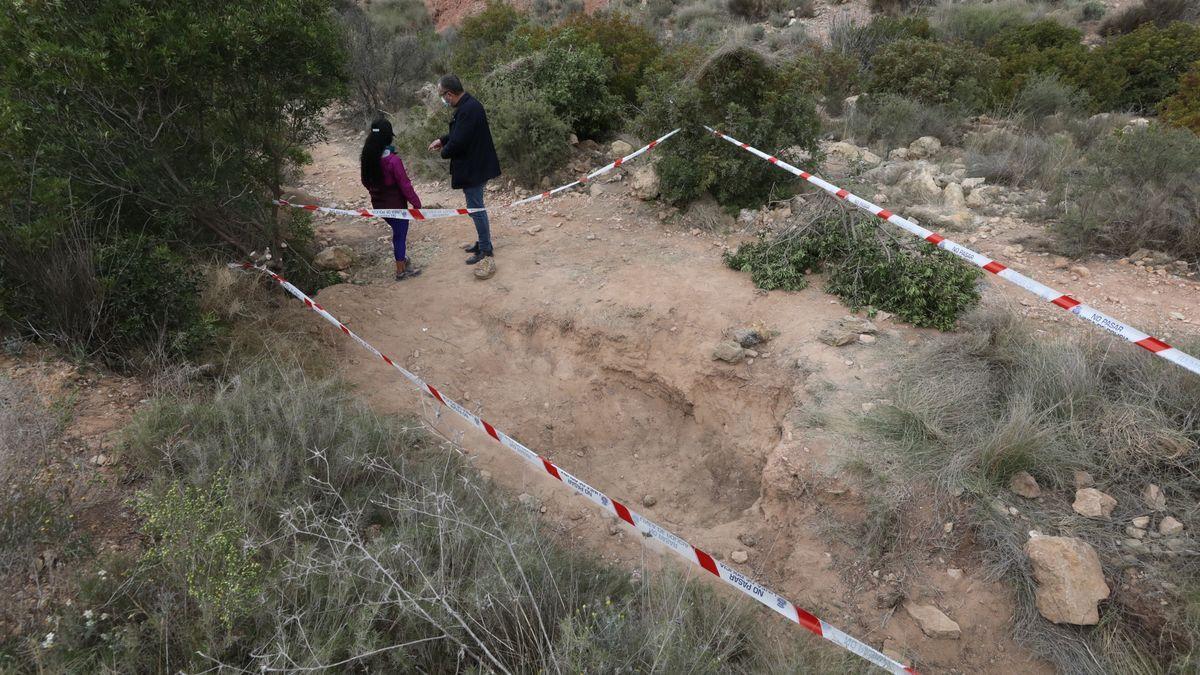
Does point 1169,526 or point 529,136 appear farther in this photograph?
point 529,136

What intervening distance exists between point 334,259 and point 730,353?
13.4 feet

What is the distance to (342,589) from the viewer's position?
251 cm

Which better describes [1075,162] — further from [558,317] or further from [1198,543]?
[558,317]

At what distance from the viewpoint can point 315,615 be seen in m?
2.50

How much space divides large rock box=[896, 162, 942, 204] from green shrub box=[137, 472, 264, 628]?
662 cm

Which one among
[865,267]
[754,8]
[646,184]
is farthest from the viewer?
[754,8]

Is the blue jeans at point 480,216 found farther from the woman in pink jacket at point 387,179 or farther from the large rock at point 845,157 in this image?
the large rock at point 845,157

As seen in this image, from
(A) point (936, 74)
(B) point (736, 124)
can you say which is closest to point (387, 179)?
(B) point (736, 124)

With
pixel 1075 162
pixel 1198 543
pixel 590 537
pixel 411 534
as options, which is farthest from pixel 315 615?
pixel 1075 162

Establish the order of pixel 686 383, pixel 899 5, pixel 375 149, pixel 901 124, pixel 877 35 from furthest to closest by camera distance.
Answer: pixel 899 5, pixel 877 35, pixel 901 124, pixel 375 149, pixel 686 383

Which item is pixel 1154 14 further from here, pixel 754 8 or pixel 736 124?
pixel 736 124

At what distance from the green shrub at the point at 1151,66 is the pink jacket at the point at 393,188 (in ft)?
33.1

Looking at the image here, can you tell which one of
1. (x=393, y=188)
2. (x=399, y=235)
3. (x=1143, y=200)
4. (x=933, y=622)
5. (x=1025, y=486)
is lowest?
(x=933, y=622)

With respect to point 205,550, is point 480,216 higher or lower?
lower
